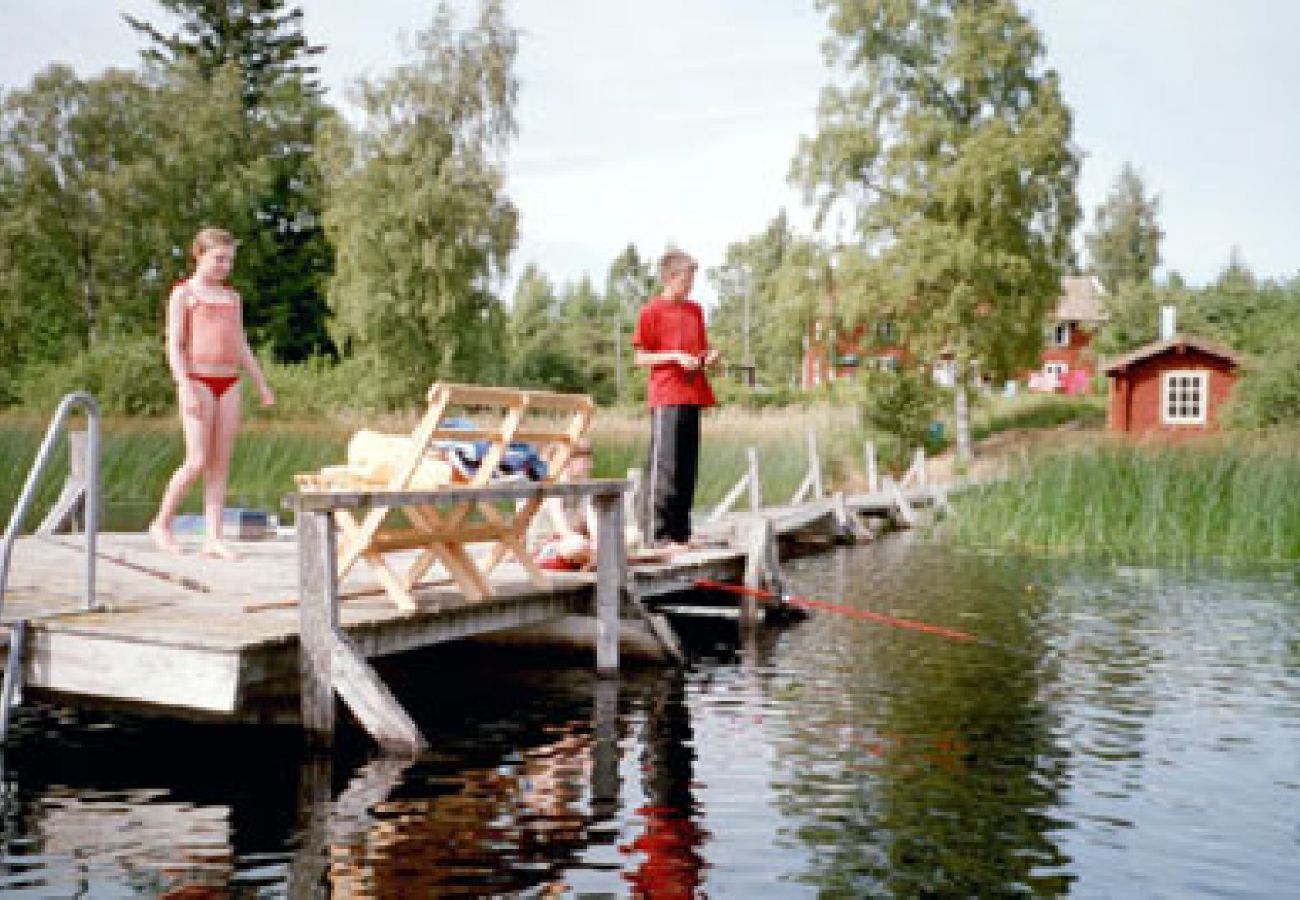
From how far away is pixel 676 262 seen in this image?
8312 millimetres

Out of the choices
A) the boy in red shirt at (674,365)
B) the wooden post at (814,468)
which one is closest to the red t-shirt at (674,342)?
the boy in red shirt at (674,365)

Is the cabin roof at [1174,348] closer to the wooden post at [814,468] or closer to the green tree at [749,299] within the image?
the wooden post at [814,468]

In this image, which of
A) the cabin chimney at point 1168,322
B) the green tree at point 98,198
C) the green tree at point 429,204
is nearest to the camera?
the green tree at point 429,204

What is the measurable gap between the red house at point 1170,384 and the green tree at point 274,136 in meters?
26.4

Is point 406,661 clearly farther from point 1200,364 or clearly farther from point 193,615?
point 1200,364

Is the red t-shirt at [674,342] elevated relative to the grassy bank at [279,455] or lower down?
elevated

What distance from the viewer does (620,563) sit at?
26.8ft

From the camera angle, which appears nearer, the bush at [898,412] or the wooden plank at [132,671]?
the wooden plank at [132,671]

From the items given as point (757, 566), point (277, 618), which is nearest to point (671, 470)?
point (757, 566)

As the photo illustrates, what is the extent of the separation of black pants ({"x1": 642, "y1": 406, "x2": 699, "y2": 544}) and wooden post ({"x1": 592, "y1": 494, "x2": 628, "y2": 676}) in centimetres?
63

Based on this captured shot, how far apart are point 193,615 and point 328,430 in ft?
53.9

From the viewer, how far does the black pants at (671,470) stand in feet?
Result: 28.0

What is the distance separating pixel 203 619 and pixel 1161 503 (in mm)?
12234

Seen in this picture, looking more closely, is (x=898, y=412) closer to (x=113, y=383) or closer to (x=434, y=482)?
(x=113, y=383)
